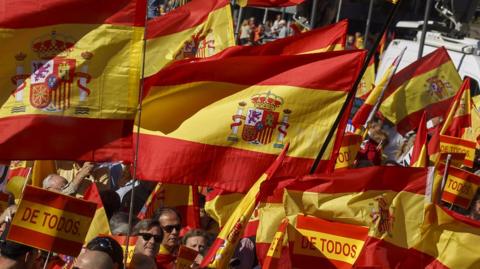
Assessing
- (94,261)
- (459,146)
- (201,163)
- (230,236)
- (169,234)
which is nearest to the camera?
(94,261)

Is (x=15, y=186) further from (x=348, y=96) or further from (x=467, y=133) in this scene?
Result: (x=467, y=133)

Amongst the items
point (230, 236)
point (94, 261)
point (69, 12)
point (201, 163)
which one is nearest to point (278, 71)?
point (201, 163)

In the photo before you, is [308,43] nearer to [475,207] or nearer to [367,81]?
[475,207]

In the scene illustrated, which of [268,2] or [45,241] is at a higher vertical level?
[268,2]

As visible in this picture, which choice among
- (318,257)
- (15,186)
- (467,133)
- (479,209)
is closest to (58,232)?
(318,257)

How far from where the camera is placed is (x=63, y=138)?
7.56 m

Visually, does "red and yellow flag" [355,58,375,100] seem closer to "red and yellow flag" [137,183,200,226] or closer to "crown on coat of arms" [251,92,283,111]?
"red and yellow flag" [137,183,200,226]

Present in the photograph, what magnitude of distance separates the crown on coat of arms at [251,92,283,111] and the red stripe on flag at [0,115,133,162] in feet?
3.27

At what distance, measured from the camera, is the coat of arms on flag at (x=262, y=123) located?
27.0 ft

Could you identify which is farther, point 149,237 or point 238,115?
point 238,115

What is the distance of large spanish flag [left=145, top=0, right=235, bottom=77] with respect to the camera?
11.6 meters

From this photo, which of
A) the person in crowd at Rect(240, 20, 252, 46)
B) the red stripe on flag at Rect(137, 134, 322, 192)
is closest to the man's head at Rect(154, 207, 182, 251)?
the red stripe on flag at Rect(137, 134, 322, 192)

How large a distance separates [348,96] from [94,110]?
164cm

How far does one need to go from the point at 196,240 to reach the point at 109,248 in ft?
7.24
